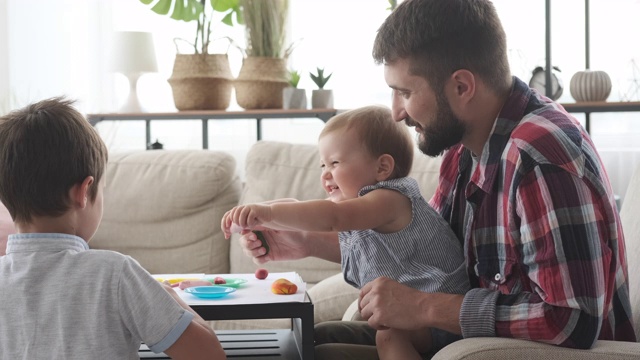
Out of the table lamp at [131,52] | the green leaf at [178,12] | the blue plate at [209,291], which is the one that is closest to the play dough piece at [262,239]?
the blue plate at [209,291]

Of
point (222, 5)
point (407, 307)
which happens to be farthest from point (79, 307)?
point (222, 5)

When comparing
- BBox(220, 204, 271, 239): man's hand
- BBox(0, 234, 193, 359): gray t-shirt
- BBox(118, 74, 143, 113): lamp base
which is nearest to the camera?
BBox(0, 234, 193, 359): gray t-shirt

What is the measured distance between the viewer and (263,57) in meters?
3.96

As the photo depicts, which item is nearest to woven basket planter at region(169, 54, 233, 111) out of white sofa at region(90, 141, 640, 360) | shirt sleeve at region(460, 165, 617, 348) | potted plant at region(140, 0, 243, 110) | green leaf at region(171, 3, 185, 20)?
potted plant at region(140, 0, 243, 110)

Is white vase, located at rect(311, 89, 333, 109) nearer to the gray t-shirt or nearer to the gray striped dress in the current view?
the gray striped dress

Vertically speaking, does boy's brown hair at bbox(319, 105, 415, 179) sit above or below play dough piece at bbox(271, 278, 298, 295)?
above

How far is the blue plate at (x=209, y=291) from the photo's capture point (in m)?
1.61

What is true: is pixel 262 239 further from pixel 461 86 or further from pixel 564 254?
pixel 564 254

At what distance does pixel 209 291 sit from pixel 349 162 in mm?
408

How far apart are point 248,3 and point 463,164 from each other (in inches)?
93.0

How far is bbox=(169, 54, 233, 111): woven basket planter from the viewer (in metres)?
4.07

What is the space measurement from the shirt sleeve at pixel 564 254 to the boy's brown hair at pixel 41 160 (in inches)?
29.2

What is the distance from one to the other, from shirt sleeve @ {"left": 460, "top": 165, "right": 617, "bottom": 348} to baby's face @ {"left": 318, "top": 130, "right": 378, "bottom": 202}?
1.36 ft

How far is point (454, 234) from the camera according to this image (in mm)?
1778
